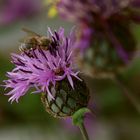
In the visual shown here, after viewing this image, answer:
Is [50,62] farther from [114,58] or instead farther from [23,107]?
[23,107]

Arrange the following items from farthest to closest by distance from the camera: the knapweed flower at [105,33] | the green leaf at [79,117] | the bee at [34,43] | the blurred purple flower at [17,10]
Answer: the blurred purple flower at [17,10], the knapweed flower at [105,33], the bee at [34,43], the green leaf at [79,117]

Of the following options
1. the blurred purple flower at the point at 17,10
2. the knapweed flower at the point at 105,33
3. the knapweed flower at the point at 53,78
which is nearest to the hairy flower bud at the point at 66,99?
the knapweed flower at the point at 53,78

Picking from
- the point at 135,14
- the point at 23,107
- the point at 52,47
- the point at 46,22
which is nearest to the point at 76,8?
the point at 135,14

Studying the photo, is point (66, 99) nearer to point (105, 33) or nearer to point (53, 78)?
point (53, 78)

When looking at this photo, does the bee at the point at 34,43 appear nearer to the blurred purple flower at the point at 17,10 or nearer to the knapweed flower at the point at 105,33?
the knapweed flower at the point at 105,33

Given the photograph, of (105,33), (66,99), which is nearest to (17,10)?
(105,33)

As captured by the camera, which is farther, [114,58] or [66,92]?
[114,58]

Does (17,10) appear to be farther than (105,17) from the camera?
Yes
